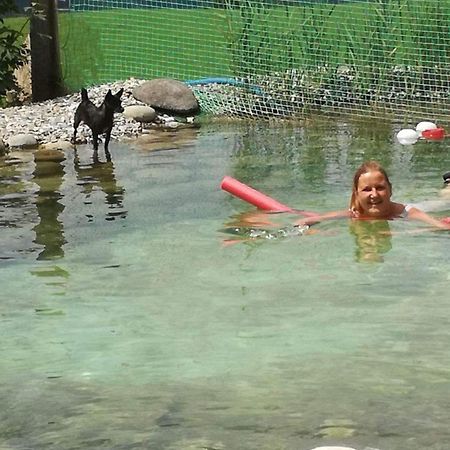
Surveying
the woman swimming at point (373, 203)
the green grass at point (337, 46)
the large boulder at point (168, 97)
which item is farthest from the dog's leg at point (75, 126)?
the woman swimming at point (373, 203)

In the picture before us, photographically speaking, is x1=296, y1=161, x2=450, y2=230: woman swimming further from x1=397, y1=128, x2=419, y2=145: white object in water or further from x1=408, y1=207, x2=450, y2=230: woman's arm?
x1=397, y1=128, x2=419, y2=145: white object in water

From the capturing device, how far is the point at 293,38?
1384 centimetres

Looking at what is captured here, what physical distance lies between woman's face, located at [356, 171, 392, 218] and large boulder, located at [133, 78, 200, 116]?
22.8 ft

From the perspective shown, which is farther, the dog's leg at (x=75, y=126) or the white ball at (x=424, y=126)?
the dog's leg at (x=75, y=126)

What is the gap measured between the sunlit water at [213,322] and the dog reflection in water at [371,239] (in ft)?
0.08

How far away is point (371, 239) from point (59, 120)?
24.0ft

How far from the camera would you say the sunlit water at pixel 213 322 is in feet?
13.0

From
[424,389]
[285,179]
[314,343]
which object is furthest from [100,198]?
[424,389]

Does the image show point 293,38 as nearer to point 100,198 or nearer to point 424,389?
point 100,198

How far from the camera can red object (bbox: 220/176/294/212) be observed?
785cm

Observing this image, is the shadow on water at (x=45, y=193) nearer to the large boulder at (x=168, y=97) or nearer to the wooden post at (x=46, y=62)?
the large boulder at (x=168, y=97)

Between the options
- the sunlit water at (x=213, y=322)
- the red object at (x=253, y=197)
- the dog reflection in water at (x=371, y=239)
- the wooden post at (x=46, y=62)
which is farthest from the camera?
the wooden post at (x=46, y=62)

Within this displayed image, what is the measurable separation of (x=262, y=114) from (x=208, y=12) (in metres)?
1.91

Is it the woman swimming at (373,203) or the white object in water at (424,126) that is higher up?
the white object in water at (424,126)
